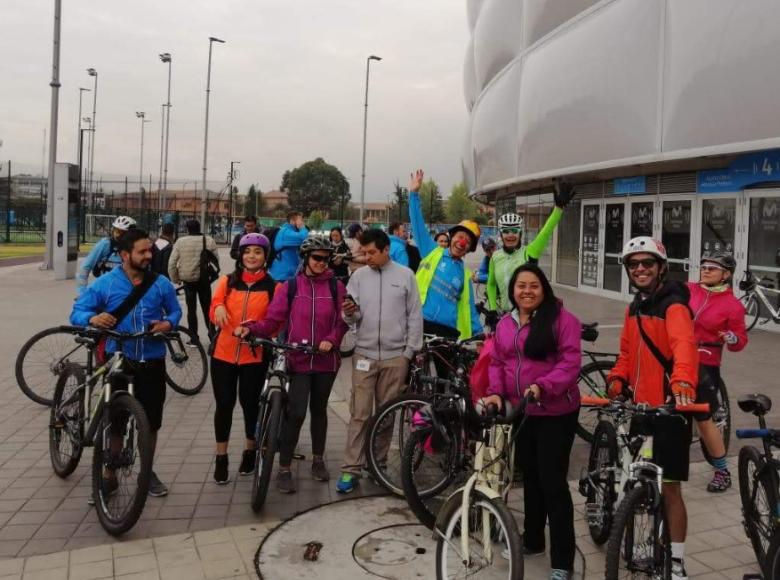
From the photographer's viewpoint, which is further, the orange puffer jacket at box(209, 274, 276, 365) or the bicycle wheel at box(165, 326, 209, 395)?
the bicycle wheel at box(165, 326, 209, 395)

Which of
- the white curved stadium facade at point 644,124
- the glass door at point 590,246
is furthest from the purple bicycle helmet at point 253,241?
the glass door at point 590,246

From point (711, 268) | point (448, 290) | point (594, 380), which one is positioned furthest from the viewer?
point (594, 380)

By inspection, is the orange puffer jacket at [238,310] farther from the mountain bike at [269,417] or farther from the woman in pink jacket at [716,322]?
the woman in pink jacket at [716,322]

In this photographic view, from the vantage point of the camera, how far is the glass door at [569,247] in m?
19.9

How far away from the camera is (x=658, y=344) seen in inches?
140

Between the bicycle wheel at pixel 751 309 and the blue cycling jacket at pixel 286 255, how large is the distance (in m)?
8.07

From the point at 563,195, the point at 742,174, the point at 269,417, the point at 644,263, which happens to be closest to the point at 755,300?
the point at 742,174

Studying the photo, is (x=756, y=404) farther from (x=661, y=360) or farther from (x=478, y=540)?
(x=478, y=540)

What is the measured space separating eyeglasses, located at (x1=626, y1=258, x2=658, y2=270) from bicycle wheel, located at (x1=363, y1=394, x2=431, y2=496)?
1660 mm

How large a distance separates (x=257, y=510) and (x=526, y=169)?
615 inches

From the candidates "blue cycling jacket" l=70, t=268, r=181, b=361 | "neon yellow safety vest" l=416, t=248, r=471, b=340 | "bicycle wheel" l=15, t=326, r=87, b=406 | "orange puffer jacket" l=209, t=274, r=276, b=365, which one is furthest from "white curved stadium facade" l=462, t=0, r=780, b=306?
A: "bicycle wheel" l=15, t=326, r=87, b=406

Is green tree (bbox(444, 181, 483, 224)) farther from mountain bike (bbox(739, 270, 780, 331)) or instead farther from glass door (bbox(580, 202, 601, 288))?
mountain bike (bbox(739, 270, 780, 331))

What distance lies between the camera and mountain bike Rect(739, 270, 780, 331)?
12.2 m

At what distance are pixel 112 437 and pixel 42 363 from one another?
3.04 meters
